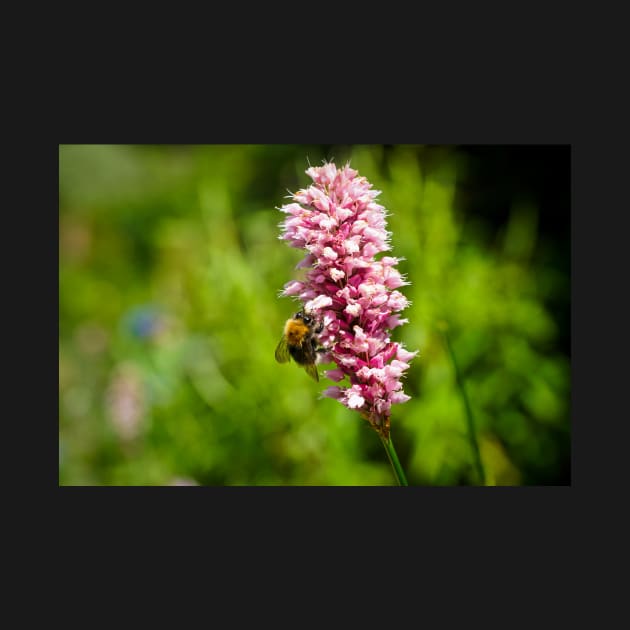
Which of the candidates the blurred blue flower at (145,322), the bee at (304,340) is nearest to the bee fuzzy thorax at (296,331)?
the bee at (304,340)

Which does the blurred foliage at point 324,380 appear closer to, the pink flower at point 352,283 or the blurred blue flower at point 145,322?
the blurred blue flower at point 145,322

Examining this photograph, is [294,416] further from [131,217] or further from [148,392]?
[131,217]

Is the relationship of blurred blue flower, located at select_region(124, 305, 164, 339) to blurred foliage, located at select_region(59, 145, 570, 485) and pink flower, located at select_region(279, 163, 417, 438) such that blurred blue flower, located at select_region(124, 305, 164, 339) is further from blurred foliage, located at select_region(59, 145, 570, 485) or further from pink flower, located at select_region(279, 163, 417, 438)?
pink flower, located at select_region(279, 163, 417, 438)

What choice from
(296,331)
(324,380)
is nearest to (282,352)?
(296,331)

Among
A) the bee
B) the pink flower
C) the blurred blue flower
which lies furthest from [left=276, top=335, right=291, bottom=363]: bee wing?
the blurred blue flower

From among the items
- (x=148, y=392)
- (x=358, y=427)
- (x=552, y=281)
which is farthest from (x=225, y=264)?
(x=552, y=281)

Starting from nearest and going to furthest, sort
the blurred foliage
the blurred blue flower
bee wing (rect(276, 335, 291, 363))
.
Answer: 1. bee wing (rect(276, 335, 291, 363))
2. the blurred foliage
3. the blurred blue flower
